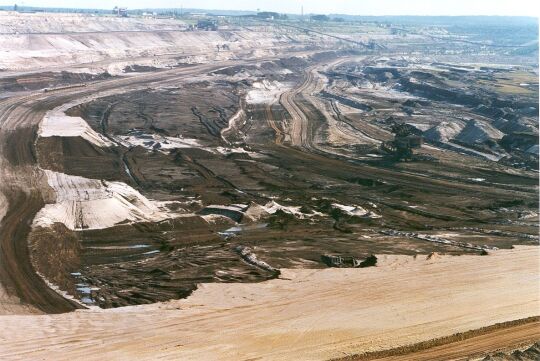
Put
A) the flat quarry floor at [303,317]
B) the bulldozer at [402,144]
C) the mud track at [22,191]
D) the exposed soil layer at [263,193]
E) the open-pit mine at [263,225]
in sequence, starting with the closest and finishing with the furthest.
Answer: the flat quarry floor at [303,317] < the open-pit mine at [263,225] < the mud track at [22,191] < the exposed soil layer at [263,193] < the bulldozer at [402,144]

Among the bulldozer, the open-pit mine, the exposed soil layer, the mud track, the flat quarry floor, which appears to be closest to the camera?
the flat quarry floor

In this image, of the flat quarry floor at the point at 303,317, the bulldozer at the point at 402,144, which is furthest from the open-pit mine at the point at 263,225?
the bulldozer at the point at 402,144

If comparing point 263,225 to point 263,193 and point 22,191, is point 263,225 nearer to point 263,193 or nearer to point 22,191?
point 263,193

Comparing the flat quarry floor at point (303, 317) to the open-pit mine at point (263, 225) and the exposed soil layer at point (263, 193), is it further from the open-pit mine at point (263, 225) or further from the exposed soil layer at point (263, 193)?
the exposed soil layer at point (263, 193)

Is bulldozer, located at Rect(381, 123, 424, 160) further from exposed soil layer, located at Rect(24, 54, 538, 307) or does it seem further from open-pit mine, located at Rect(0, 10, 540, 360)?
exposed soil layer, located at Rect(24, 54, 538, 307)

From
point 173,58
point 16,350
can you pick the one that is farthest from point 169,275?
point 173,58

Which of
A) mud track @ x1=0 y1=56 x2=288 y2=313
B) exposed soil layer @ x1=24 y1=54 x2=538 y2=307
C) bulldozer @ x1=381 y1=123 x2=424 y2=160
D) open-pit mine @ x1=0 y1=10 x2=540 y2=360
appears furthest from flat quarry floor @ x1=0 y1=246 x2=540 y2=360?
bulldozer @ x1=381 y1=123 x2=424 y2=160
